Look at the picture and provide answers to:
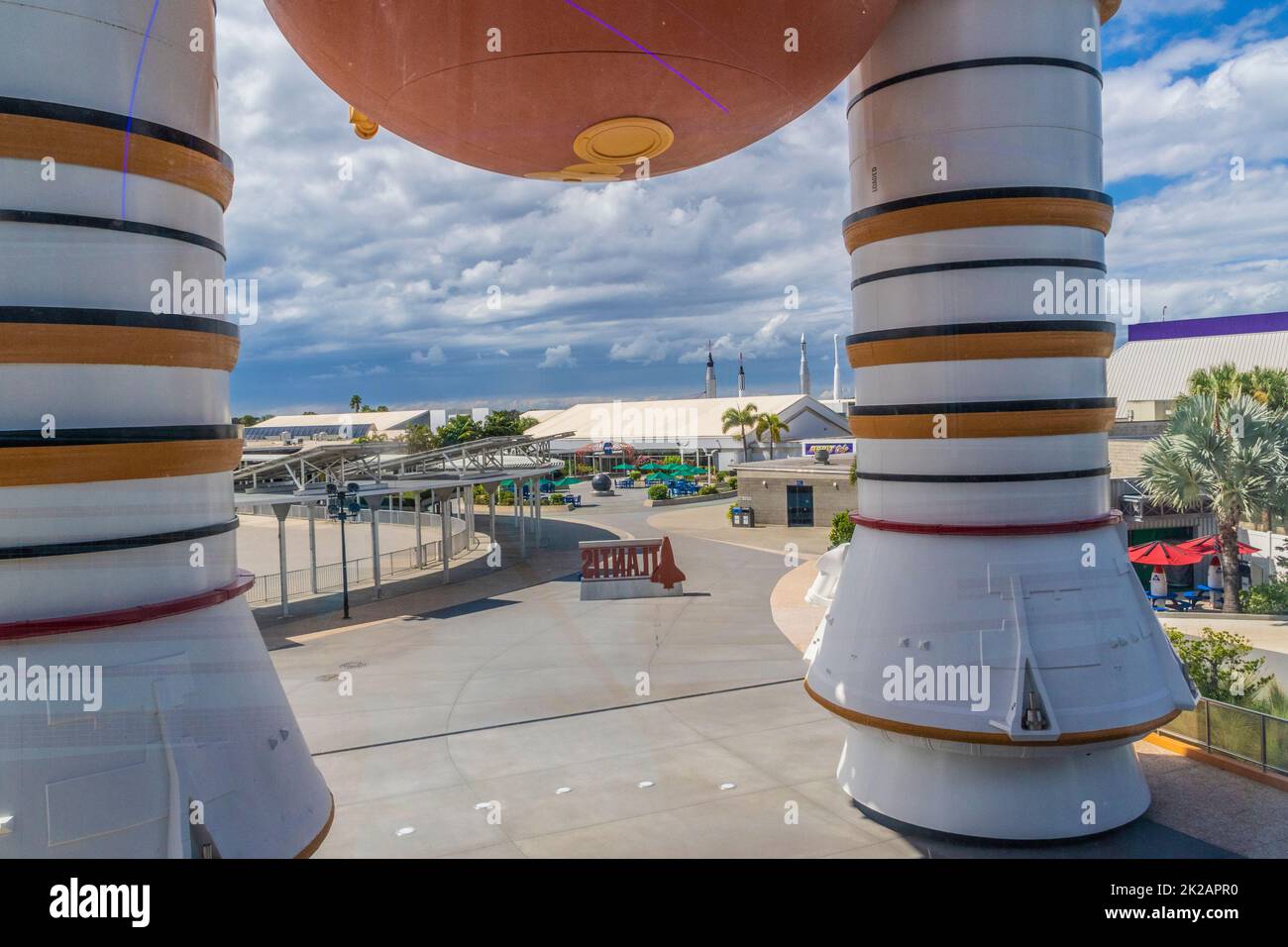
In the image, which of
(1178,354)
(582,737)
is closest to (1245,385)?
(582,737)

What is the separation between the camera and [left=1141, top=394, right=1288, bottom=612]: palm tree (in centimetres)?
2162

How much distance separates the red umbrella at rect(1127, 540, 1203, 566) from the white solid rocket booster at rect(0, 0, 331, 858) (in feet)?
78.9

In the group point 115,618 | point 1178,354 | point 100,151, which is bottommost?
point 115,618

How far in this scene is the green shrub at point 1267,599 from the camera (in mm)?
21469

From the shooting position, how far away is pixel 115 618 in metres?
4.63

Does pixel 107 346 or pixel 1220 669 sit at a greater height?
pixel 107 346

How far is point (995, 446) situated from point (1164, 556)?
18.9m

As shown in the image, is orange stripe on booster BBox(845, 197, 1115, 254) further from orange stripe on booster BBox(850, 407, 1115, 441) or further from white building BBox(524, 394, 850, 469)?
white building BBox(524, 394, 850, 469)

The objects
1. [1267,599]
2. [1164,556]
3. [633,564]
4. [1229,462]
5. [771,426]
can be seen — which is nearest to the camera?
[1267,599]

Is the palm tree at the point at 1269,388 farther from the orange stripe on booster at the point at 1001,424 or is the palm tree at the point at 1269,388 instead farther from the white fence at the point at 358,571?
the white fence at the point at 358,571

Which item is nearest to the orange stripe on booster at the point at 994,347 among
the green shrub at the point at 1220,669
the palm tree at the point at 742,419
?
the green shrub at the point at 1220,669

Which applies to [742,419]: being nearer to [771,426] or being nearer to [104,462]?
[771,426]

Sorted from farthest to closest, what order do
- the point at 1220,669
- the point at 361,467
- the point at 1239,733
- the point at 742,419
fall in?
the point at 742,419 → the point at 361,467 → the point at 1220,669 → the point at 1239,733

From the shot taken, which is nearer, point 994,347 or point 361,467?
point 994,347
